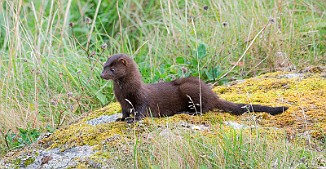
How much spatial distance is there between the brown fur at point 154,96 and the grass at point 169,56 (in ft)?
3.09

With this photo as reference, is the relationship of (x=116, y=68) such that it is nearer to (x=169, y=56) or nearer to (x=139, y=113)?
(x=139, y=113)

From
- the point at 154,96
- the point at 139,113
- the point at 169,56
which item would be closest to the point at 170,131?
the point at 139,113

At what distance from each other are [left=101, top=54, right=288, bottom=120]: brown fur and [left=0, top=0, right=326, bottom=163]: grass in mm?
941

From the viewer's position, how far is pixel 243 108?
15.0 ft

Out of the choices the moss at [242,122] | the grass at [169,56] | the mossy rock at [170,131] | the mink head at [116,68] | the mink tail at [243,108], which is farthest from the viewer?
the grass at [169,56]

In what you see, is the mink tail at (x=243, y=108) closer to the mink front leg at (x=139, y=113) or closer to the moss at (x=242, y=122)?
the moss at (x=242, y=122)

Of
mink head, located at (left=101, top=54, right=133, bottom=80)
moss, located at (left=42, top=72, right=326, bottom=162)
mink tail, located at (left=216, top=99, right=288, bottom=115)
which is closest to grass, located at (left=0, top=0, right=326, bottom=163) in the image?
moss, located at (left=42, top=72, right=326, bottom=162)

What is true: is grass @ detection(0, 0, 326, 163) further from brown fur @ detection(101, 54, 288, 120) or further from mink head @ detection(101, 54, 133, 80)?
mink head @ detection(101, 54, 133, 80)

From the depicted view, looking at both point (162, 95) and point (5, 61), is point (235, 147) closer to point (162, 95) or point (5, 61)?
point (162, 95)

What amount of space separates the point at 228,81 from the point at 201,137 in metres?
2.41

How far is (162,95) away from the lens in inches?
185

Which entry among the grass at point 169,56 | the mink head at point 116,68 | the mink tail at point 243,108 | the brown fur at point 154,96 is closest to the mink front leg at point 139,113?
the brown fur at point 154,96

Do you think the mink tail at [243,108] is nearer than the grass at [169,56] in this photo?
Yes

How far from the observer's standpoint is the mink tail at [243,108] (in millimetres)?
4426
